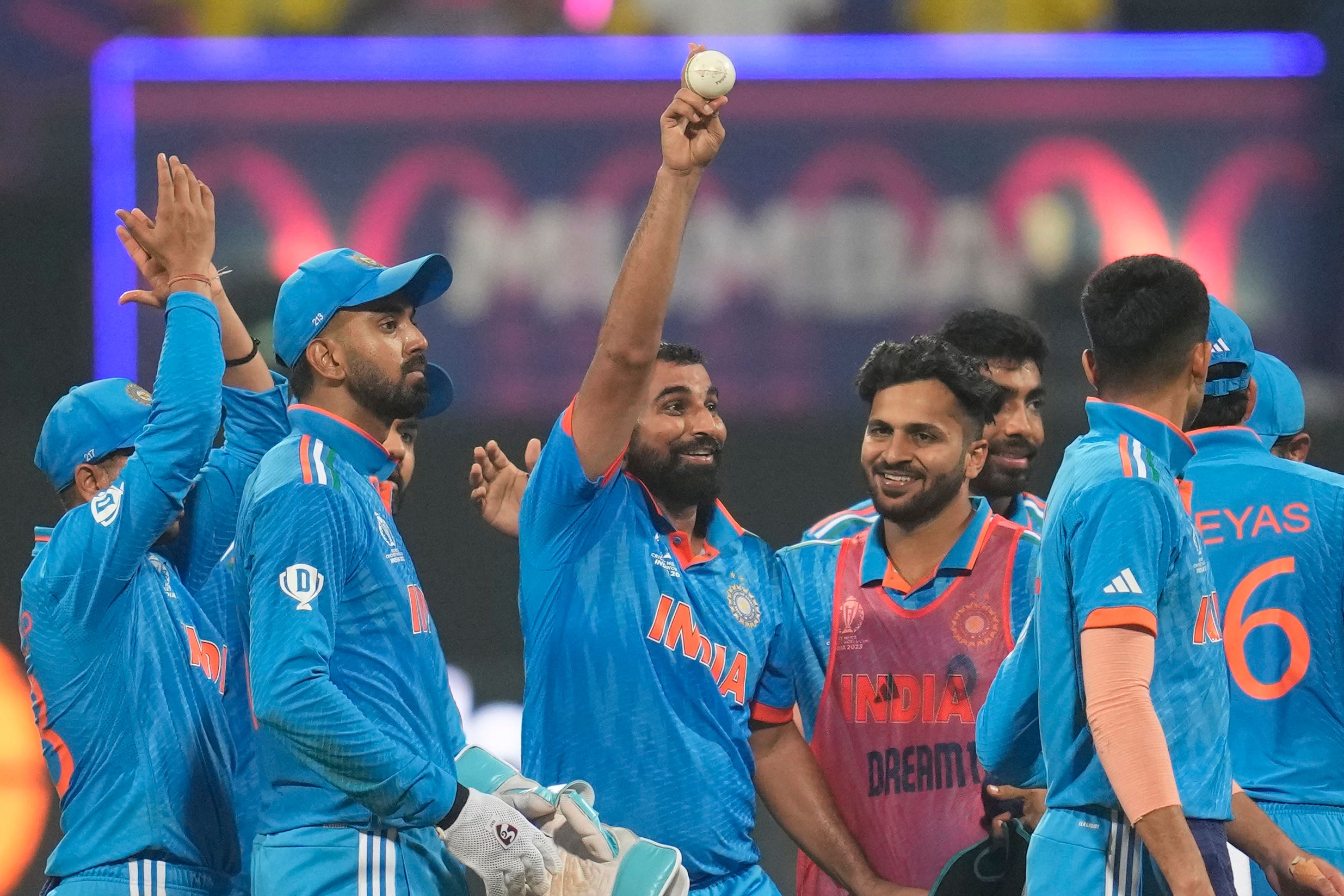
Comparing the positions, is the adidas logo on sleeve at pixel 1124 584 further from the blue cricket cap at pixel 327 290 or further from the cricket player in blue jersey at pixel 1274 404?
the blue cricket cap at pixel 327 290

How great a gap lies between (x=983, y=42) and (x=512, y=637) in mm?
3148

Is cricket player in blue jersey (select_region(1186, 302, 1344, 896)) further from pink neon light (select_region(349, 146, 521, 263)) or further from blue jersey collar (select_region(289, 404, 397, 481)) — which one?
pink neon light (select_region(349, 146, 521, 263))

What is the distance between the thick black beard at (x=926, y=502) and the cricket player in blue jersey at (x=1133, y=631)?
33.8 inches

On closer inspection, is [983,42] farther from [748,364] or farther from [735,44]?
[748,364]

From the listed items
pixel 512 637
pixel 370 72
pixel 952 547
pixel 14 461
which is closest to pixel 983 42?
pixel 370 72

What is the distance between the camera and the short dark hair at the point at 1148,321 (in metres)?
2.80

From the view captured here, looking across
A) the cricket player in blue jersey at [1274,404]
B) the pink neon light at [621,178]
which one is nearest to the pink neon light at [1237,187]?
the pink neon light at [621,178]

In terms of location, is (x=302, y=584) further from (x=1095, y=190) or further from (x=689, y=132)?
(x=1095, y=190)

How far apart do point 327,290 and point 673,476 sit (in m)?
0.83

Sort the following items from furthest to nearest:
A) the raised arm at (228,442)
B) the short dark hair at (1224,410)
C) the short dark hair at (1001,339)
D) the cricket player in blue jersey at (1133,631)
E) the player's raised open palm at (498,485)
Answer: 1. the short dark hair at (1001,339)
2. the player's raised open palm at (498,485)
3. the raised arm at (228,442)
4. the short dark hair at (1224,410)
5. the cricket player in blue jersey at (1133,631)

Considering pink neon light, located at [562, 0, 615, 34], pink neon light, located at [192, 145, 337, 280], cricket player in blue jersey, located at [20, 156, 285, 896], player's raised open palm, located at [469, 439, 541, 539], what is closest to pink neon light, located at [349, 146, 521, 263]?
pink neon light, located at [192, 145, 337, 280]

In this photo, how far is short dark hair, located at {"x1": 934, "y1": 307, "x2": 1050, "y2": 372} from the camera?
4508mm

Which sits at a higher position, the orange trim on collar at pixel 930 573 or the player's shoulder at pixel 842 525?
the player's shoulder at pixel 842 525

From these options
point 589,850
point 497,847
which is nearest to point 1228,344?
point 589,850
